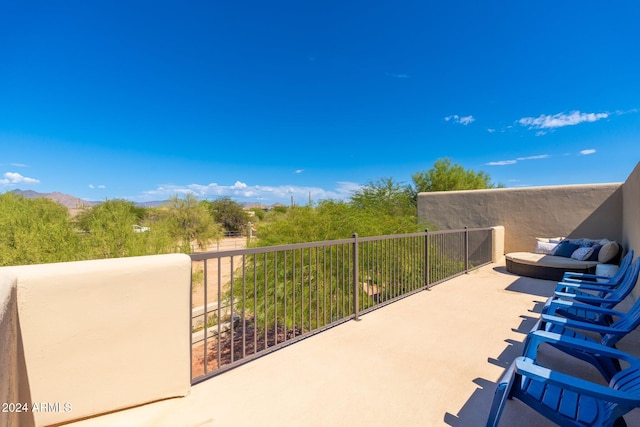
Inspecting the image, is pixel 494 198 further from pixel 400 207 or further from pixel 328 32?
pixel 328 32

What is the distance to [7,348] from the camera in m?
1.15

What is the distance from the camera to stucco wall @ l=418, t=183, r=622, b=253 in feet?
24.9

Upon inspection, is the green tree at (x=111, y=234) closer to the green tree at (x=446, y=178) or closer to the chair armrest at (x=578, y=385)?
the chair armrest at (x=578, y=385)

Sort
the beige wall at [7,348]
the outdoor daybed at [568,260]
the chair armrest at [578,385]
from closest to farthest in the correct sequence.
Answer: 1. the beige wall at [7,348]
2. the chair armrest at [578,385]
3. the outdoor daybed at [568,260]

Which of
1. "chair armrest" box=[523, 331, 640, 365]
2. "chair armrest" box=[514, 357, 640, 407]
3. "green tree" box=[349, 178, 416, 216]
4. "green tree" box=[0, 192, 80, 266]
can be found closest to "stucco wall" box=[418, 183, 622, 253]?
"green tree" box=[349, 178, 416, 216]

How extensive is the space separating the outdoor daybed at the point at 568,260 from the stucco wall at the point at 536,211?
148cm

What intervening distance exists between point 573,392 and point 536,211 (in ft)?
29.6

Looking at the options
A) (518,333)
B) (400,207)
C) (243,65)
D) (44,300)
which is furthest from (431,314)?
(243,65)

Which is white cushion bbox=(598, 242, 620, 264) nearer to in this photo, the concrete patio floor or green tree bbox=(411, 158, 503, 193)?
the concrete patio floor

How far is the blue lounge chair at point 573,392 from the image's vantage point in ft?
3.87

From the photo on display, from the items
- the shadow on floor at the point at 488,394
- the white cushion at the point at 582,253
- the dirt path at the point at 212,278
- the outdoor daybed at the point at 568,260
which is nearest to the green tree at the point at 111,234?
the dirt path at the point at 212,278

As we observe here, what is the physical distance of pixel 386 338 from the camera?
2941 millimetres

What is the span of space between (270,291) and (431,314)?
A: 257 centimetres

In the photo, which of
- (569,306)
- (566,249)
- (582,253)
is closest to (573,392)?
(569,306)
